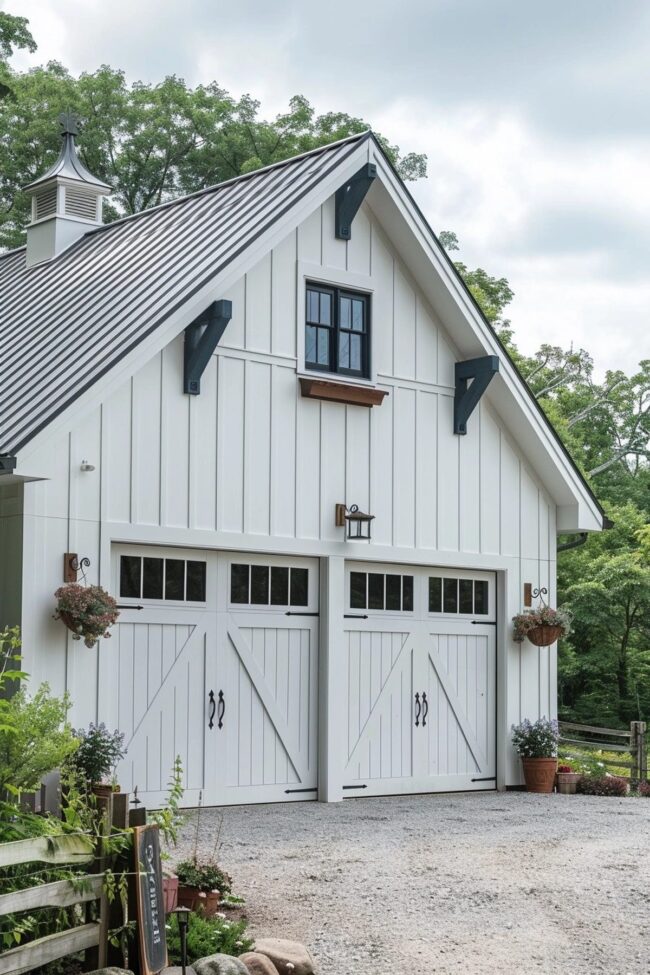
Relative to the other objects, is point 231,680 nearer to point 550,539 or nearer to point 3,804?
point 550,539

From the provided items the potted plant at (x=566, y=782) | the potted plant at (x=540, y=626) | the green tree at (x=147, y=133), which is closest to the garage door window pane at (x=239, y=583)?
the potted plant at (x=540, y=626)

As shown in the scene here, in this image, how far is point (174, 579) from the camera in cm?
1242

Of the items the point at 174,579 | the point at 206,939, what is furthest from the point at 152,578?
the point at 206,939

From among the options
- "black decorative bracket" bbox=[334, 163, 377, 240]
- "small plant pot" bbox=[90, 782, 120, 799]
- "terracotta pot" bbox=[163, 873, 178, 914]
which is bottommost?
"terracotta pot" bbox=[163, 873, 178, 914]

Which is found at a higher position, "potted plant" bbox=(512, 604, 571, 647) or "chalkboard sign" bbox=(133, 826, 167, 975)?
"potted plant" bbox=(512, 604, 571, 647)

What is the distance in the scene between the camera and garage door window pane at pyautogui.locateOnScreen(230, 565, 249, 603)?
42.2 ft

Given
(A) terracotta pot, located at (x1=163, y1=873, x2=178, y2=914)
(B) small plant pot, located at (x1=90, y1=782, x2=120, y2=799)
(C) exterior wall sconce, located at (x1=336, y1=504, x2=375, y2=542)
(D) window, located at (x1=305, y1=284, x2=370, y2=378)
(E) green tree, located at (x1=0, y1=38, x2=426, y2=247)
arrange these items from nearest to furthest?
1. (A) terracotta pot, located at (x1=163, y1=873, x2=178, y2=914)
2. (B) small plant pot, located at (x1=90, y1=782, x2=120, y2=799)
3. (C) exterior wall sconce, located at (x1=336, y1=504, x2=375, y2=542)
4. (D) window, located at (x1=305, y1=284, x2=370, y2=378)
5. (E) green tree, located at (x1=0, y1=38, x2=426, y2=247)

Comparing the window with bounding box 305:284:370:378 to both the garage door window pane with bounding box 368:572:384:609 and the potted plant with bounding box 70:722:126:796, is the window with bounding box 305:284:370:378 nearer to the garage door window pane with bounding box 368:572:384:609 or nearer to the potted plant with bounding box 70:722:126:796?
the garage door window pane with bounding box 368:572:384:609

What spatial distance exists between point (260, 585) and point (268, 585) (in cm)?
10

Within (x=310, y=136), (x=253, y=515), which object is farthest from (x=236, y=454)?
(x=310, y=136)

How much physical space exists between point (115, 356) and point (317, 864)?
15.4ft

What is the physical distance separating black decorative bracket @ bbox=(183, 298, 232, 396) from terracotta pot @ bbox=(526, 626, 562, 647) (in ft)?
16.7

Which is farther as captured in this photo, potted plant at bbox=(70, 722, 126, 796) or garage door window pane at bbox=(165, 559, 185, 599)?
garage door window pane at bbox=(165, 559, 185, 599)

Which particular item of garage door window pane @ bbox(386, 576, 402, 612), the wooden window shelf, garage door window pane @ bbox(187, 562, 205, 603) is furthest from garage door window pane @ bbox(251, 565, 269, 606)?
the wooden window shelf
